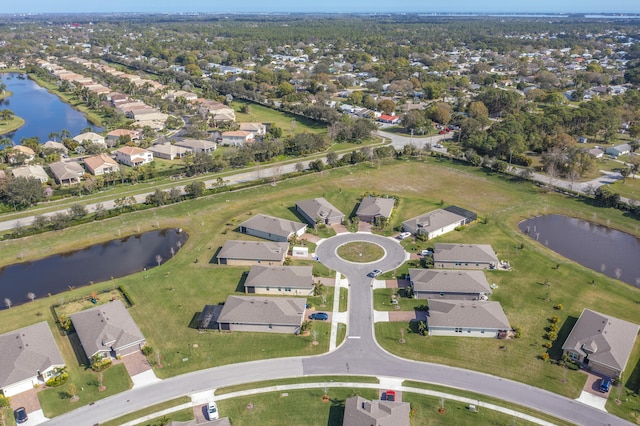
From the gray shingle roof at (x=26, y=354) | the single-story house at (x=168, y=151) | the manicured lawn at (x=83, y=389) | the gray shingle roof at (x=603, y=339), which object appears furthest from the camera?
the single-story house at (x=168, y=151)

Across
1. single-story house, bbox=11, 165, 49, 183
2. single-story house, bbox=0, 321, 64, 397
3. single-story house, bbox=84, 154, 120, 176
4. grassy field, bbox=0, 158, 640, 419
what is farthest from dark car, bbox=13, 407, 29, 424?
single-story house, bbox=84, 154, 120, 176

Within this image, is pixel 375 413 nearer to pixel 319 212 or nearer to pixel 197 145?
pixel 319 212

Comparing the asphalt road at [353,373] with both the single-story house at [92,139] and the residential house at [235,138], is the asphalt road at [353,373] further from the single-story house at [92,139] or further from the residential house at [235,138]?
the single-story house at [92,139]

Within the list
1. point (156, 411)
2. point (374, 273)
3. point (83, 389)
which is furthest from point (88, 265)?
point (374, 273)

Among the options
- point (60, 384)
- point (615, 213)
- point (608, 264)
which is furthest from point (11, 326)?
point (615, 213)

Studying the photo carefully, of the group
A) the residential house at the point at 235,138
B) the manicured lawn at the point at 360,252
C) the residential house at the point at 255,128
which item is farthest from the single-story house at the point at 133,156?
the manicured lawn at the point at 360,252

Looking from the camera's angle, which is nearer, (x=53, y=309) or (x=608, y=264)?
(x=53, y=309)

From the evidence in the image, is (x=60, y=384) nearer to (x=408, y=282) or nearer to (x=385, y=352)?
(x=385, y=352)
